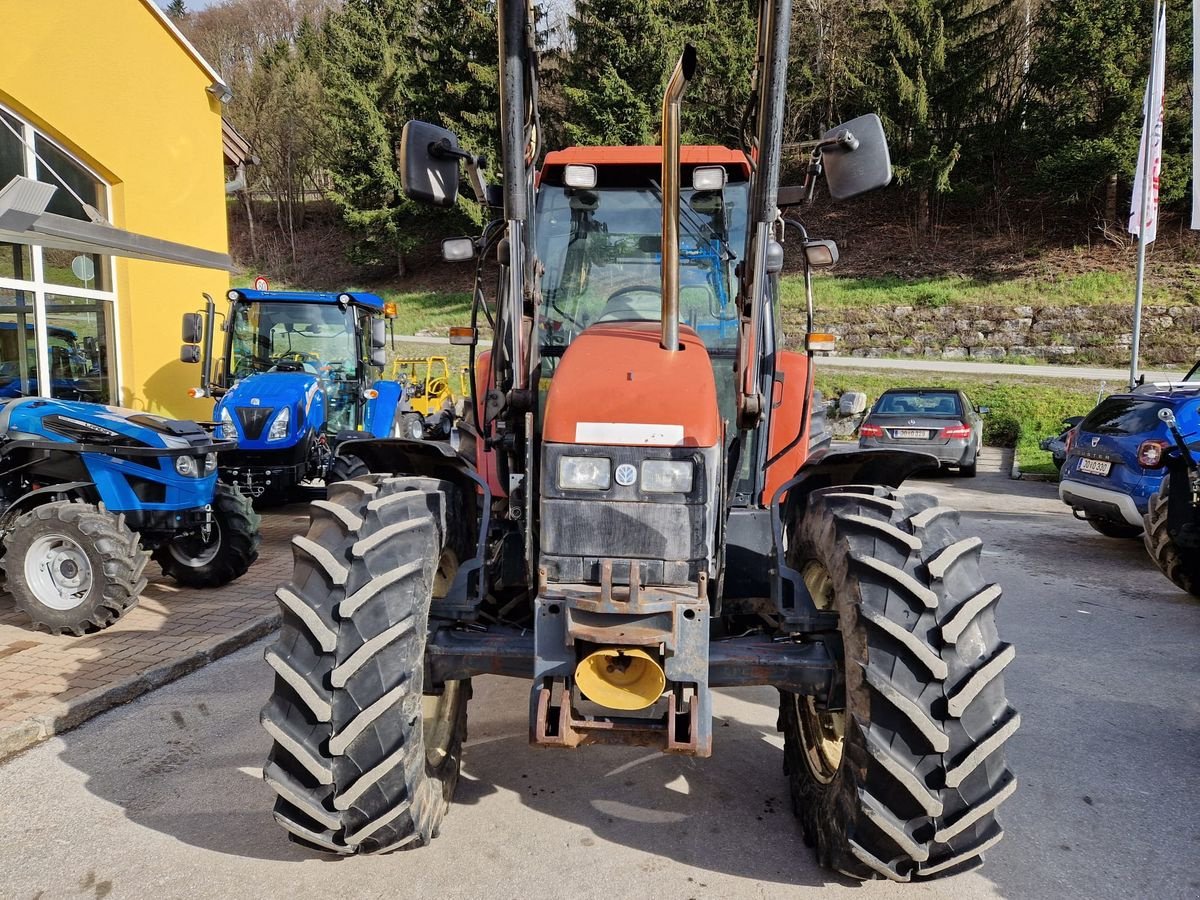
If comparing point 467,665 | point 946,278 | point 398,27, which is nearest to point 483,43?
point 398,27

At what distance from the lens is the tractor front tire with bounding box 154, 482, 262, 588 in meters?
6.70

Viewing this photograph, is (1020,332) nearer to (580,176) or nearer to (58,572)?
(580,176)

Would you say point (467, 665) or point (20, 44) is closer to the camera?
point (467, 665)

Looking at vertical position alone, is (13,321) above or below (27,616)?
above

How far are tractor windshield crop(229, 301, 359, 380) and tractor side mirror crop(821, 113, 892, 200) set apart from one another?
7.92m

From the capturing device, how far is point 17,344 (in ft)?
32.6

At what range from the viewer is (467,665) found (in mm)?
3025

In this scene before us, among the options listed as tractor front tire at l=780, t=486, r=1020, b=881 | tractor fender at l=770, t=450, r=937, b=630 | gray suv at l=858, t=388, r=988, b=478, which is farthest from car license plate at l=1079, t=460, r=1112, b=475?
tractor front tire at l=780, t=486, r=1020, b=881

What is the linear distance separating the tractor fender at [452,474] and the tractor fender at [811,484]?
111cm

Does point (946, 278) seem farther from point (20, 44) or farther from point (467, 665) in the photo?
point (467, 665)

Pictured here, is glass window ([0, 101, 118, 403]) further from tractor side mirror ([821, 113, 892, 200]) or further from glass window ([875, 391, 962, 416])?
glass window ([875, 391, 962, 416])

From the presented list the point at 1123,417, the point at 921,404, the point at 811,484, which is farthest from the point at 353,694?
the point at 921,404

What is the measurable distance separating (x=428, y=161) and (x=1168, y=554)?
6.55m

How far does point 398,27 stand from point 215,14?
1159 cm
